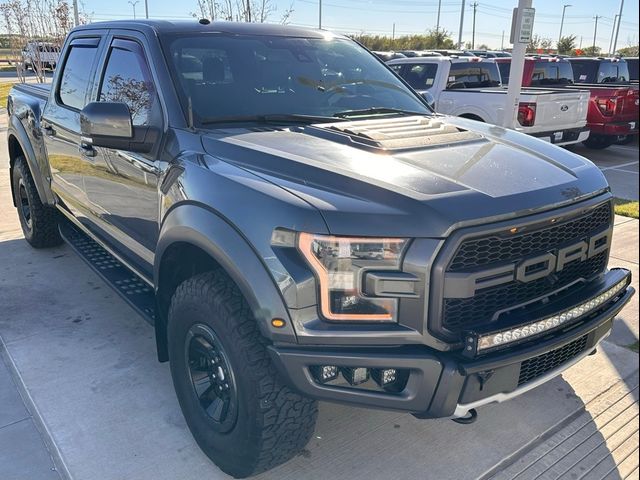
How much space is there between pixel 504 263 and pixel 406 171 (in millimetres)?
503

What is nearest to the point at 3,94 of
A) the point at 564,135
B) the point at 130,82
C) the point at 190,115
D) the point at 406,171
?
the point at 564,135

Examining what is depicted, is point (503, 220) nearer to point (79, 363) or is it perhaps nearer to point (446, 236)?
point (446, 236)

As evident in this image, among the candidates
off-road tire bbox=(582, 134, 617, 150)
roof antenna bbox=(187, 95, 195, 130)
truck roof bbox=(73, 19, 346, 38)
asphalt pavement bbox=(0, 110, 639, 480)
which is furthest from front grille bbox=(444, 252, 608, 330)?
off-road tire bbox=(582, 134, 617, 150)

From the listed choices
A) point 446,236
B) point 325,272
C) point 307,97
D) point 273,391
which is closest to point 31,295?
point 307,97

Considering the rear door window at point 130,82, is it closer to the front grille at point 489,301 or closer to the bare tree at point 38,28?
the front grille at point 489,301

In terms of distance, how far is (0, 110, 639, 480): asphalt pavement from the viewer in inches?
104

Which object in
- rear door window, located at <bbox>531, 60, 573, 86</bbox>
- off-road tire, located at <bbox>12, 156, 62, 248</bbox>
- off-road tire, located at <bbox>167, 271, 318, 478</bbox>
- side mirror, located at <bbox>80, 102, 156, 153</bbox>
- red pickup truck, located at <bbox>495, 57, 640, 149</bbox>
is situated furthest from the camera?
rear door window, located at <bbox>531, 60, 573, 86</bbox>

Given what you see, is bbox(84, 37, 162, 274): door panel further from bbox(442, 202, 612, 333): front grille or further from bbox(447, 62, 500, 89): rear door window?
bbox(447, 62, 500, 89): rear door window

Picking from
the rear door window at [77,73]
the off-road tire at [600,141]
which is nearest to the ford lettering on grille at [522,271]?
the rear door window at [77,73]

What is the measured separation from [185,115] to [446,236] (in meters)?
1.49

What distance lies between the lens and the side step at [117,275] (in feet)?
10.6

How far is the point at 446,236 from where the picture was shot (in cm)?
198

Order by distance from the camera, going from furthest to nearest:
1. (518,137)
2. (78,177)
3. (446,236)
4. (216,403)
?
(78,177) < (518,137) < (216,403) < (446,236)

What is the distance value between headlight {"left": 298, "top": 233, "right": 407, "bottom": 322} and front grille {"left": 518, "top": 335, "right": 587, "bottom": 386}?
2.08 ft
